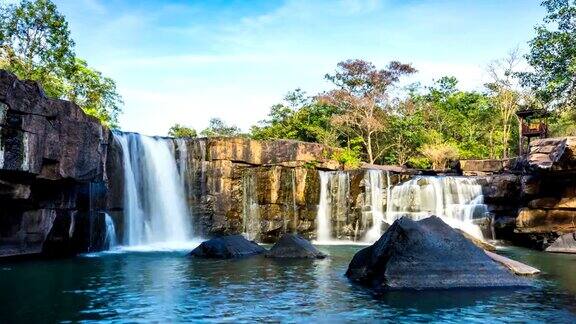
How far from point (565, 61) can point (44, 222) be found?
84.7 ft

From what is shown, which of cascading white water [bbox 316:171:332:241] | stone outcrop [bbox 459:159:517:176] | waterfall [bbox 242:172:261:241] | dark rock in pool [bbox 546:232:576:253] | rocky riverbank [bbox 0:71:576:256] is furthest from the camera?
stone outcrop [bbox 459:159:517:176]

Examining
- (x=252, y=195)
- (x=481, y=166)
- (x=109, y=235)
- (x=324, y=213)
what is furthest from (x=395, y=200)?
(x=109, y=235)

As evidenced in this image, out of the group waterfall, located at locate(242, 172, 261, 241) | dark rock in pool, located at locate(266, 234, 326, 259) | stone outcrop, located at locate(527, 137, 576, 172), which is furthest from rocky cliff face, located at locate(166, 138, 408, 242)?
dark rock in pool, located at locate(266, 234, 326, 259)

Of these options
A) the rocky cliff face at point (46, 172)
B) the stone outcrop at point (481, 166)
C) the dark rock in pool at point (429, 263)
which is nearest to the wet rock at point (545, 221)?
the stone outcrop at point (481, 166)

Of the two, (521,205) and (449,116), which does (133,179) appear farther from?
(449,116)

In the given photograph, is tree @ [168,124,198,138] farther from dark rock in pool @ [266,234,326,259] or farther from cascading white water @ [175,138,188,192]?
dark rock in pool @ [266,234,326,259]

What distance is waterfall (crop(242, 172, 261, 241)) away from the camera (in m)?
27.6

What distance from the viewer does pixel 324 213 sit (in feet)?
93.1

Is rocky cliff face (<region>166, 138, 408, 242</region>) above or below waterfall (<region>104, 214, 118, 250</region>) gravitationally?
above

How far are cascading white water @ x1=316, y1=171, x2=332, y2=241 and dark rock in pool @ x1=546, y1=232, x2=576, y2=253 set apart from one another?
1056 centimetres

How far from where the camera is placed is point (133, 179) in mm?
24469

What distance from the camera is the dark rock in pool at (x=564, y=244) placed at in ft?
70.3

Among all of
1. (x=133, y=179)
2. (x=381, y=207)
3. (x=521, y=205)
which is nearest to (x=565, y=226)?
(x=521, y=205)

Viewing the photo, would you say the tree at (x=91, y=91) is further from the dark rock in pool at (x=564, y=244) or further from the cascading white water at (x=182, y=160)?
the dark rock in pool at (x=564, y=244)
